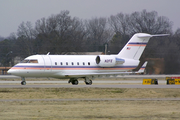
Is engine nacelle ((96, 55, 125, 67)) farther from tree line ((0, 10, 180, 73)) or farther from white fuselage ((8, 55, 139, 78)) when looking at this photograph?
tree line ((0, 10, 180, 73))

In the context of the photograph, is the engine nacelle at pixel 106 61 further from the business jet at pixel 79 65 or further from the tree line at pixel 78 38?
the tree line at pixel 78 38

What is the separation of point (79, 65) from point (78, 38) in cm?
4932

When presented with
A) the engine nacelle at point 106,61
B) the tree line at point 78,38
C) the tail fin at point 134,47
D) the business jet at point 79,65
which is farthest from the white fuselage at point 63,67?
the tree line at point 78,38

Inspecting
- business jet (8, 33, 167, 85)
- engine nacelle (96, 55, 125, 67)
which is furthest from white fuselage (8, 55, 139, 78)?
engine nacelle (96, 55, 125, 67)

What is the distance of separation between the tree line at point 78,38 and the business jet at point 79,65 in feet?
79.8

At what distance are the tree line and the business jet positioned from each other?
79.8ft

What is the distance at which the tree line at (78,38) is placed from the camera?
74.3 meters

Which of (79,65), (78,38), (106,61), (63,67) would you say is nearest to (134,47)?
(106,61)

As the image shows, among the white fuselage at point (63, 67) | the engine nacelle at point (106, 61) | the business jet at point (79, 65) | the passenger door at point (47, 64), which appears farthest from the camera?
the engine nacelle at point (106, 61)

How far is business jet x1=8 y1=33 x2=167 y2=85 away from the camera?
34.2 m

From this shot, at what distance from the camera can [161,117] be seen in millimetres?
13969

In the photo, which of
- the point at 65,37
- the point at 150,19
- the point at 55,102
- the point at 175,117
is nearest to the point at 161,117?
the point at 175,117

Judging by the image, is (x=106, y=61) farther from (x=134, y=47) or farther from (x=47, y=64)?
(x=47, y=64)

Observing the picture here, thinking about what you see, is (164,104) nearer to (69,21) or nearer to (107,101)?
(107,101)
